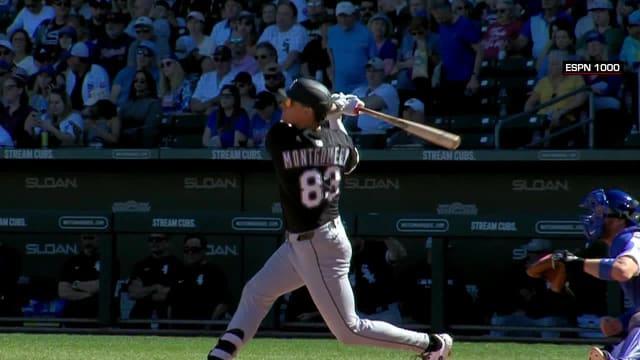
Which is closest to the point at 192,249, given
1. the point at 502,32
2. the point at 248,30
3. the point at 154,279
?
the point at 154,279

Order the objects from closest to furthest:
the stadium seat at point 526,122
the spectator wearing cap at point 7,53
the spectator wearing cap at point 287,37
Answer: the stadium seat at point 526,122, the spectator wearing cap at point 287,37, the spectator wearing cap at point 7,53

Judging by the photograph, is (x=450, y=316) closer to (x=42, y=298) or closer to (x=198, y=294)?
(x=198, y=294)

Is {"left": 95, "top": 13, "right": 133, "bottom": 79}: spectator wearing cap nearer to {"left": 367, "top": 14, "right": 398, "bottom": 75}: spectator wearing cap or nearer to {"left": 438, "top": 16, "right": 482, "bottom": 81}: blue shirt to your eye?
{"left": 367, "top": 14, "right": 398, "bottom": 75}: spectator wearing cap

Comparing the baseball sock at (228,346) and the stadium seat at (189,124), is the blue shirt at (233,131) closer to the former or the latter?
the stadium seat at (189,124)

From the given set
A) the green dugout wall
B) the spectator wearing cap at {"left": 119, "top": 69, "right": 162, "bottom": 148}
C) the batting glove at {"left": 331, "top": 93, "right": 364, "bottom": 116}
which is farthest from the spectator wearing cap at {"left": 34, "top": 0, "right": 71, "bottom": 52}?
the batting glove at {"left": 331, "top": 93, "right": 364, "bottom": 116}

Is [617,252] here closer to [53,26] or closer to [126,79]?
[126,79]

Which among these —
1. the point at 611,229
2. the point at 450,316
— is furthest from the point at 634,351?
the point at 450,316

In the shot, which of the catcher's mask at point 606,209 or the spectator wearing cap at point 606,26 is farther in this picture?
the spectator wearing cap at point 606,26

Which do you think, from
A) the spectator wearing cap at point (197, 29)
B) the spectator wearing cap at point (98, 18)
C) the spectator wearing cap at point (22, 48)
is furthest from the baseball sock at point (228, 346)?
the spectator wearing cap at point (22, 48)

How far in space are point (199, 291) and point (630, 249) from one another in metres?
6.13

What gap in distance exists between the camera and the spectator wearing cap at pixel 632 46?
1155 centimetres

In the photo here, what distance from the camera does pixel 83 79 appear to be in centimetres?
1355

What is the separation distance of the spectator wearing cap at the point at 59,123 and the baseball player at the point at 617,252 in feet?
26.0

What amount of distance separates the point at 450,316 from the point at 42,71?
5472 millimetres
